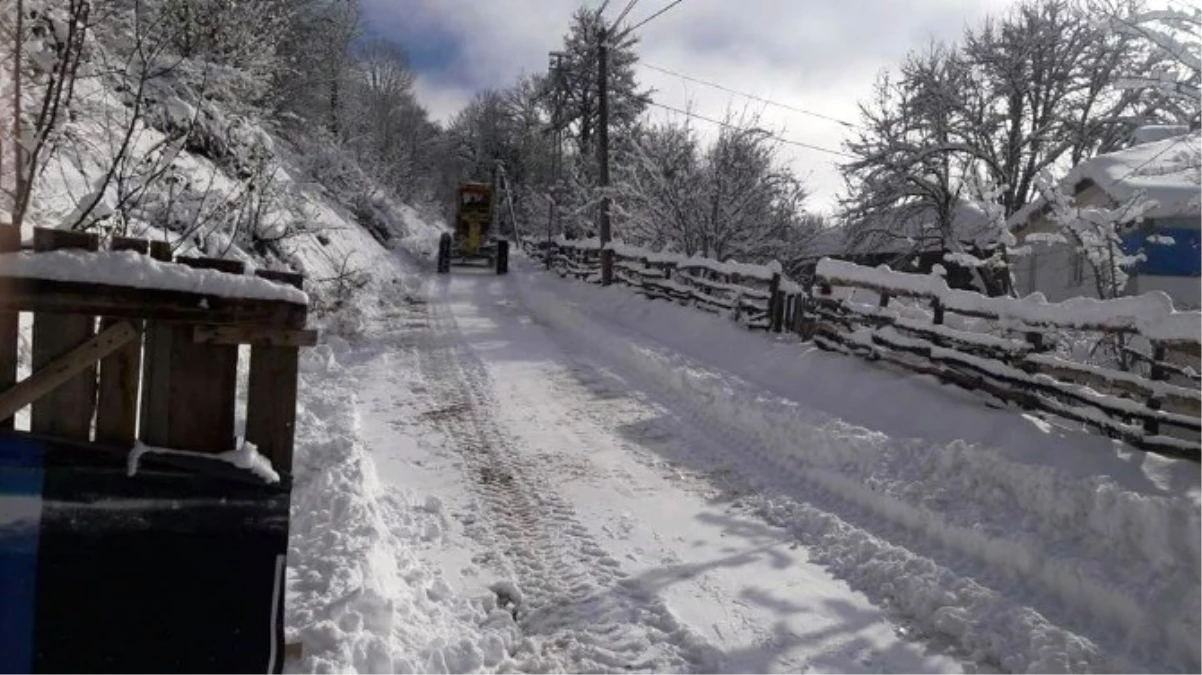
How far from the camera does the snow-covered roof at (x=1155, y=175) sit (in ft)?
21.6

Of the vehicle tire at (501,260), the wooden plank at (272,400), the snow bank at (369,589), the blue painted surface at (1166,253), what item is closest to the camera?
the wooden plank at (272,400)

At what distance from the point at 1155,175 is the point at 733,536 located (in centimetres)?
489

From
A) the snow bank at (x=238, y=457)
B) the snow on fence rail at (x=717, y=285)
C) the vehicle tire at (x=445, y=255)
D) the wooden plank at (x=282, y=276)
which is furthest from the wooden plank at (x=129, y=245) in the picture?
the vehicle tire at (x=445, y=255)

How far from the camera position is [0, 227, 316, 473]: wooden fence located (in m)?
2.39

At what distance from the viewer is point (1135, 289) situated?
19.7m

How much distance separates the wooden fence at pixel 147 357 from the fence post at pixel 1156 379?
629cm

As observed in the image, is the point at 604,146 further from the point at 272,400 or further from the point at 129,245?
the point at 129,245

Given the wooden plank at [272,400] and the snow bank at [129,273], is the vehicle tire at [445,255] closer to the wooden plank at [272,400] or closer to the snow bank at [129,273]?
the wooden plank at [272,400]

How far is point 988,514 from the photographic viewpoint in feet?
17.7

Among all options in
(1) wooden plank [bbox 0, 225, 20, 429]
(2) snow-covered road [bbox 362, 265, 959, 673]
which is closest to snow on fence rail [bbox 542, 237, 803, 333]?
(2) snow-covered road [bbox 362, 265, 959, 673]

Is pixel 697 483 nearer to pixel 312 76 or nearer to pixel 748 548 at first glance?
pixel 748 548

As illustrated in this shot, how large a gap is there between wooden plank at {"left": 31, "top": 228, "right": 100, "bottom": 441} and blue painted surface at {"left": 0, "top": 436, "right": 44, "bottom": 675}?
0.15m

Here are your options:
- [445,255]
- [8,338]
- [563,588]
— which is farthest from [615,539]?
[445,255]

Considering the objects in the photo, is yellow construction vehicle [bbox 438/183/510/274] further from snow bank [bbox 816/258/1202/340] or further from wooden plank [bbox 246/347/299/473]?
wooden plank [bbox 246/347/299/473]
